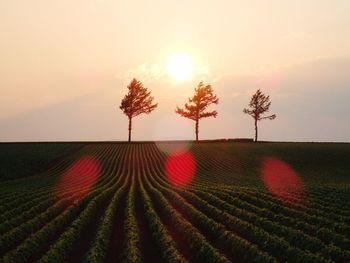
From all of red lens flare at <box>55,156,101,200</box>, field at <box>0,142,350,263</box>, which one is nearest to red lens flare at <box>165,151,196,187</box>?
field at <box>0,142,350,263</box>

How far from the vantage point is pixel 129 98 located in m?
84.6

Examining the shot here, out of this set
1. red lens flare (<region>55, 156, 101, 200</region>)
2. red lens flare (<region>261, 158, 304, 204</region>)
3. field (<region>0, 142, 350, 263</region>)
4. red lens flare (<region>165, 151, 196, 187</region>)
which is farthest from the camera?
red lens flare (<region>165, 151, 196, 187</region>)

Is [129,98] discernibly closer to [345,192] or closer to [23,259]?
[345,192]

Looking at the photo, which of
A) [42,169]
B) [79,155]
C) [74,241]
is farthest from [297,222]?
[79,155]

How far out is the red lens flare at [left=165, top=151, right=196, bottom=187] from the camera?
39572 millimetres

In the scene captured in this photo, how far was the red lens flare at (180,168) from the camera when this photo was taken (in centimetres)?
3957

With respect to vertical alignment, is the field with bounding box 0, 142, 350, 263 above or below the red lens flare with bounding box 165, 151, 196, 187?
below

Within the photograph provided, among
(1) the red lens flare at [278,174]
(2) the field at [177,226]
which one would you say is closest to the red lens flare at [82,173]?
(2) the field at [177,226]

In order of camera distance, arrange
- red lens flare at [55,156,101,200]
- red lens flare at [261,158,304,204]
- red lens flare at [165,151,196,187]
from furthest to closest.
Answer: red lens flare at [165,151,196,187]
red lens flare at [261,158,304,204]
red lens flare at [55,156,101,200]

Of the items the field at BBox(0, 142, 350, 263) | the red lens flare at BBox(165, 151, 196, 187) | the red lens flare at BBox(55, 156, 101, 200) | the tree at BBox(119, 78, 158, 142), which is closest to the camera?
the field at BBox(0, 142, 350, 263)

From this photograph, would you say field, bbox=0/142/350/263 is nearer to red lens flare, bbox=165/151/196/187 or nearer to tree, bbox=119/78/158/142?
red lens flare, bbox=165/151/196/187

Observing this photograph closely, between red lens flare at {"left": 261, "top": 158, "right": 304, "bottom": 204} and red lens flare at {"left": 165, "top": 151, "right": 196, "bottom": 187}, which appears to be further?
red lens flare at {"left": 165, "top": 151, "right": 196, "bottom": 187}

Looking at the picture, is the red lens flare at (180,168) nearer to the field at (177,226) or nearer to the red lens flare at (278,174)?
the field at (177,226)

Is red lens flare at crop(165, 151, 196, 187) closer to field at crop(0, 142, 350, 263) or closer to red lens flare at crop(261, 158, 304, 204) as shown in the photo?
field at crop(0, 142, 350, 263)
